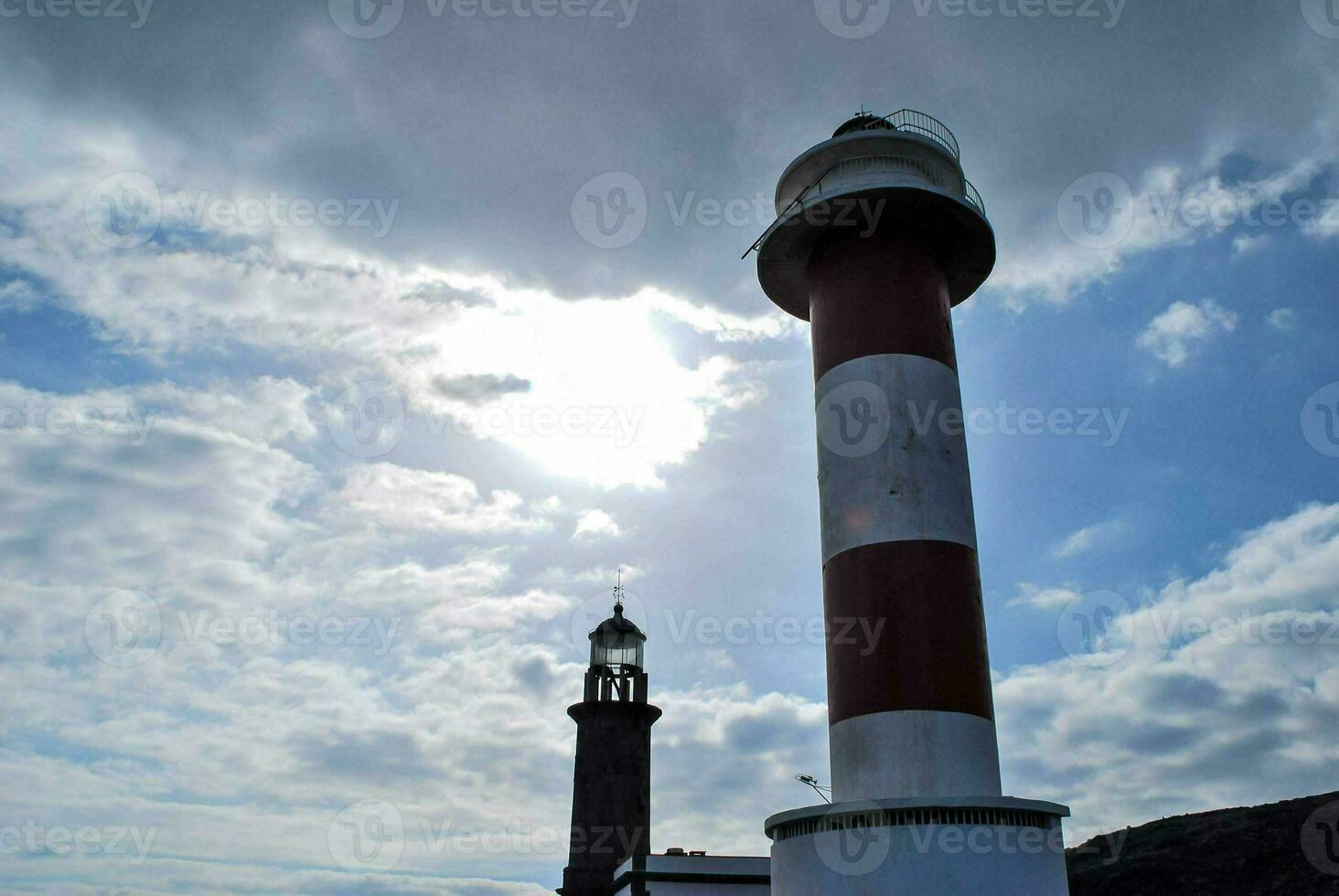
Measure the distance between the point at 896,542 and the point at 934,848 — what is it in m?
5.18

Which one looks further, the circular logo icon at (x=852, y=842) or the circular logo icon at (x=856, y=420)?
the circular logo icon at (x=856, y=420)

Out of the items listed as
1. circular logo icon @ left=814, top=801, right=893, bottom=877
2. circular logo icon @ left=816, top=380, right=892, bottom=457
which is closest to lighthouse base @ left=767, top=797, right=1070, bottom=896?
circular logo icon @ left=814, top=801, right=893, bottom=877

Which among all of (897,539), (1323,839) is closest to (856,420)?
(897,539)

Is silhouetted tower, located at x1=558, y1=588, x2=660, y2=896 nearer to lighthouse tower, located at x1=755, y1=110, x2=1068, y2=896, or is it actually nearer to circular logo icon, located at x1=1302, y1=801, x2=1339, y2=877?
lighthouse tower, located at x1=755, y1=110, x2=1068, y2=896

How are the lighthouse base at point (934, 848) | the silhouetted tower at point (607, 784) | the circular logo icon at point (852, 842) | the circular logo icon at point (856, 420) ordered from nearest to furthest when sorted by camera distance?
the lighthouse base at point (934, 848), the circular logo icon at point (852, 842), the circular logo icon at point (856, 420), the silhouetted tower at point (607, 784)

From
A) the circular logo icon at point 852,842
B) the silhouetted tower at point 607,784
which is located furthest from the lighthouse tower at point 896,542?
the silhouetted tower at point 607,784

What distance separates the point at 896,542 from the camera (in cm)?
1745

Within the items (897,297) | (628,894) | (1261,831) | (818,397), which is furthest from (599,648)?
(1261,831)

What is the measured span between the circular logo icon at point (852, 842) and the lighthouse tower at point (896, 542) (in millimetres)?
21

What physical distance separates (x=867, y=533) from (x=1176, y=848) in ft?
144

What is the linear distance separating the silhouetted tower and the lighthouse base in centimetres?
1252

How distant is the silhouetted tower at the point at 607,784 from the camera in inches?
1080

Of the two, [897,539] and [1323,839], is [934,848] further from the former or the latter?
[1323,839]

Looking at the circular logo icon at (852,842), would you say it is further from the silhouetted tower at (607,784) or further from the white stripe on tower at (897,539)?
the silhouetted tower at (607,784)
